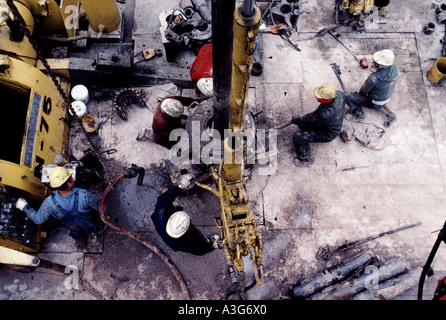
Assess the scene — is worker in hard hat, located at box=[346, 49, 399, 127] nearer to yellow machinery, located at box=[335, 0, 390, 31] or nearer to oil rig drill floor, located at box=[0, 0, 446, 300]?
oil rig drill floor, located at box=[0, 0, 446, 300]

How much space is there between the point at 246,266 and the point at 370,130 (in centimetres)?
380

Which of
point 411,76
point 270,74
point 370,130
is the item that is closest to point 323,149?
point 370,130

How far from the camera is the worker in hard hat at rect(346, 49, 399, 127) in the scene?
21.8ft

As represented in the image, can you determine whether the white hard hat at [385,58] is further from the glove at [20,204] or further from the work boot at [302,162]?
the glove at [20,204]

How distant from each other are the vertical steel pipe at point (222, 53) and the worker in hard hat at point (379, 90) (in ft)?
10.9

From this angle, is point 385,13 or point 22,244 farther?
point 385,13

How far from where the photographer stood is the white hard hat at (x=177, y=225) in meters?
5.17

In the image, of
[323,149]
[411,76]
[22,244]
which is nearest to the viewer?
[22,244]

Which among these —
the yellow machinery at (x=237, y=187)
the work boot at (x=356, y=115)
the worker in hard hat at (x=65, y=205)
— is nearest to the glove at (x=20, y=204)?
the worker in hard hat at (x=65, y=205)

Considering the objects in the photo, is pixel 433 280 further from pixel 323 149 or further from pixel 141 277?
pixel 141 277

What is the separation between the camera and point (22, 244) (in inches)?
243

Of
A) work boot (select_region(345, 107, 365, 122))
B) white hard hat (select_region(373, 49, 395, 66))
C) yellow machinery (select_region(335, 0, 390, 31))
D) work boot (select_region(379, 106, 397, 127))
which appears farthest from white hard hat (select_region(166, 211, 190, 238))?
yellow machinery (select_region(335, 0, 390, 31))

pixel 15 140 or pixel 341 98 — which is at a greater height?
pixel 341 98

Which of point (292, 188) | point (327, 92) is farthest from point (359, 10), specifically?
point (292, 188)
